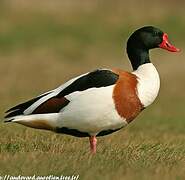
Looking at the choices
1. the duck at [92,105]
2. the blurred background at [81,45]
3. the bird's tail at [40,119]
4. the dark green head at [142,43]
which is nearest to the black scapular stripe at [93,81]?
the duck at [92,105]

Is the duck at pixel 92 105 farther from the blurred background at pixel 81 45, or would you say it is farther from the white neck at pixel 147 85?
the blurred background at pixel 81 45

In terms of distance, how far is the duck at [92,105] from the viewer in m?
7.25

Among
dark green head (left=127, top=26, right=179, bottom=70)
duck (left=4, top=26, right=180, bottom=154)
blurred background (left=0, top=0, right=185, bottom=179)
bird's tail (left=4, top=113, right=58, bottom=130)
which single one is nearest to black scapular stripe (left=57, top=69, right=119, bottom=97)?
duck (left=4, top=26, right=180, bottom=154)

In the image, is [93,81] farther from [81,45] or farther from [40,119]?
[81,45]

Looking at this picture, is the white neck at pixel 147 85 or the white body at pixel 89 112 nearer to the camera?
the white body at pixel 89 112

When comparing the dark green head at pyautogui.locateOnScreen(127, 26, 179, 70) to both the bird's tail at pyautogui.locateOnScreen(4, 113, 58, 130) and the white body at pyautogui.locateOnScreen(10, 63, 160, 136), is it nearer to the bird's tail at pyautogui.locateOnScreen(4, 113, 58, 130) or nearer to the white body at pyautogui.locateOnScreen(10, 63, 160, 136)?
the white body at pyautogui.locateOnScreen(10, 63, 160, 136)

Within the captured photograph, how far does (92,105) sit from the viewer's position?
285 inches

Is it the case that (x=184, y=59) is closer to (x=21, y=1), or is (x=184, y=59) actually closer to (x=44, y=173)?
(x=21, y=1)

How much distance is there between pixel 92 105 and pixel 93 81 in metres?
0.27

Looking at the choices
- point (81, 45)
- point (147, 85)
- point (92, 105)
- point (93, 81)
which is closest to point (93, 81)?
point (93, 81)

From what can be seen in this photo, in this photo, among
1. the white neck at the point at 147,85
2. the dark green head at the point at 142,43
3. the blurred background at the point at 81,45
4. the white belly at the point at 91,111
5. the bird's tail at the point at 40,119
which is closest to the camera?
the white belly at the point at 91,111

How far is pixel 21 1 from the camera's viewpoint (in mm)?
27719

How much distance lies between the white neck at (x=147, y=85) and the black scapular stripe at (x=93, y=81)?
1.05 ft

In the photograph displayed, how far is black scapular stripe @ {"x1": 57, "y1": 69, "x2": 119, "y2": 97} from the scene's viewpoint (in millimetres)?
7320
